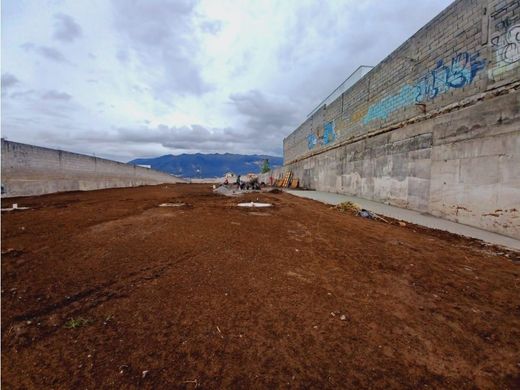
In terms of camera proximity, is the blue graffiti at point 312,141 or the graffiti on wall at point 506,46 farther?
the blue graffiti at point 312,141

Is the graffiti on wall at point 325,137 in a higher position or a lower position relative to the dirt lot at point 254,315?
higher

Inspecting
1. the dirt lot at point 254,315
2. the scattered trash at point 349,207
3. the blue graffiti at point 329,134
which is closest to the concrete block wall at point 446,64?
the blue graffiti at point 329,134

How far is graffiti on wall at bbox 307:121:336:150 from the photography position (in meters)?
15.4

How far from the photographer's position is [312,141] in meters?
19.7

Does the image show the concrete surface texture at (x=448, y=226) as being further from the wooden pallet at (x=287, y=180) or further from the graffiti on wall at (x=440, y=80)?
the wooden pallet at (x=287, y=180)

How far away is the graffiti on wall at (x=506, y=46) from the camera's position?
15.5ft

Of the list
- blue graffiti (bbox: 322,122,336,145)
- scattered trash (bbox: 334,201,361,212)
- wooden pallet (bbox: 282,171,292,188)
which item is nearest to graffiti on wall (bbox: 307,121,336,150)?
blue graffiti (bbox: 322,122,336,145)

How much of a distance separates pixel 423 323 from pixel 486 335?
430 mm

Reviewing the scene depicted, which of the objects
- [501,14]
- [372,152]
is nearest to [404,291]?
[501,14]

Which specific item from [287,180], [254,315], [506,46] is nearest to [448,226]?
[506,46]

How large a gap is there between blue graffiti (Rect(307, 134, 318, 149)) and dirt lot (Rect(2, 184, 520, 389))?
52.5 ft

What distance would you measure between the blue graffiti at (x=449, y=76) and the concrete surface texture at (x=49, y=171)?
50.2 ft

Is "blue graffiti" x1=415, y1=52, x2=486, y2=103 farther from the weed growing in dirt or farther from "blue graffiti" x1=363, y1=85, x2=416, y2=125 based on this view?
the weed growing in dirt

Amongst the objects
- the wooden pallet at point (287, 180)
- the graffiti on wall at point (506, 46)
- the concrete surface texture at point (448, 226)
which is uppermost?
the graffiti on wall at point (506, 46)
